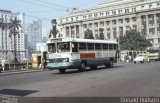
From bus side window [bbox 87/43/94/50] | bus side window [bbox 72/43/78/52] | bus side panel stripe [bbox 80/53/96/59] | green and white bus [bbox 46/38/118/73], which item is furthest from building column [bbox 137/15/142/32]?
bus side window [bbox 72/43/78/52]

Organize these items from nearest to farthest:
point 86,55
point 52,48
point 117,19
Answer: point 52,48, point 86,55, point 117,19

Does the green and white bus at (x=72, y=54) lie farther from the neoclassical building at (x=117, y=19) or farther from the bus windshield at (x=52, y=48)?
the neoclassical building at (x=117, y=19)

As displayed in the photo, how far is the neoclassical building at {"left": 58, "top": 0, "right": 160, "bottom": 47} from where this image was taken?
130625 mm

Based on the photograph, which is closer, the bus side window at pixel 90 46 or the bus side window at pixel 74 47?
the bus side window at pixel 74 47

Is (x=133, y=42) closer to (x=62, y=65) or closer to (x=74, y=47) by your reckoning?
(x=74, y=47)

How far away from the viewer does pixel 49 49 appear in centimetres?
2672

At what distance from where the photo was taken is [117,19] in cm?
14262

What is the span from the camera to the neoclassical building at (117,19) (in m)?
131

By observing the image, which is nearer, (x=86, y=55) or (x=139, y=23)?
(x=86, y=55)

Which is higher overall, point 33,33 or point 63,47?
point 33,33

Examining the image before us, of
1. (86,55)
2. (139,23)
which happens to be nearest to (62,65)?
(86,55)

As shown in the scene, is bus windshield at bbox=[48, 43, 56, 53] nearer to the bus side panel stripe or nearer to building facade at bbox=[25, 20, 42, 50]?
the bus side panel stripe

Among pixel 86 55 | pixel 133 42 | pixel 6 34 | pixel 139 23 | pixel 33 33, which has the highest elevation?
pixel 139 23

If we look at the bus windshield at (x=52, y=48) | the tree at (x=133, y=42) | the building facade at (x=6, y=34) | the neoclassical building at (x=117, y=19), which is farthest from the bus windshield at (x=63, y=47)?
the neoclassical building at (x=117, y=19)
